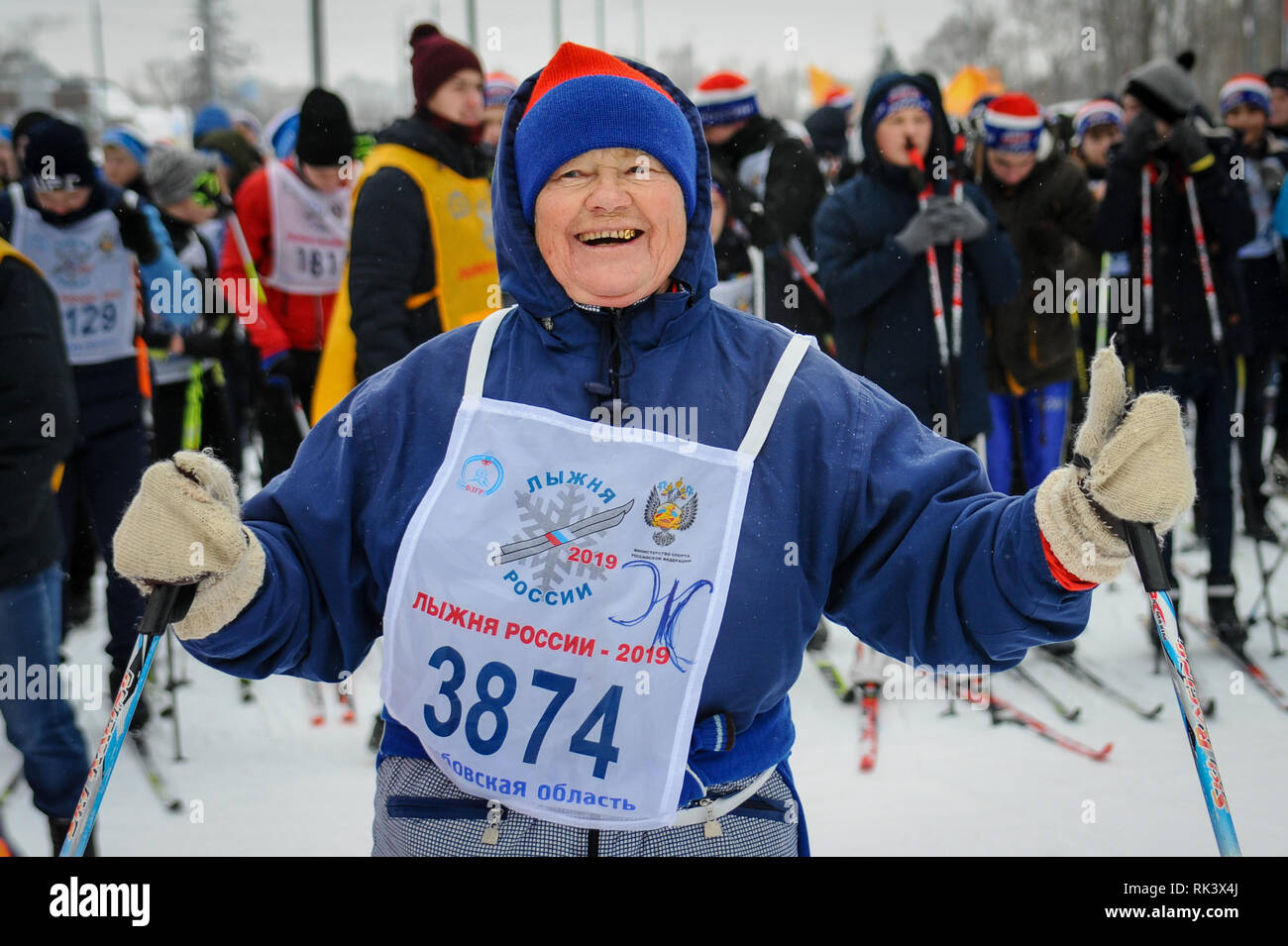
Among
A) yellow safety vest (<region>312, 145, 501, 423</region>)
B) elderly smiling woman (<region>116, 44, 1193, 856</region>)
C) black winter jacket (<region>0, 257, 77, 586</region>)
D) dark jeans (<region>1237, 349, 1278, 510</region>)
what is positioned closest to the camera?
elderly smiling woman (<region>116, 44, 1193, 856</region>)

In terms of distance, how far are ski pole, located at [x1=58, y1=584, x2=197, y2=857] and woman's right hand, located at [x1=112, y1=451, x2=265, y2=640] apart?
20mm

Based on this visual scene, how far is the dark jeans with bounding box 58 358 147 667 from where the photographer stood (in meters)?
4.52

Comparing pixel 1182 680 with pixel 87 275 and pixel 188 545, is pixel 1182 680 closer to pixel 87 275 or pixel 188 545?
pixel 188 545

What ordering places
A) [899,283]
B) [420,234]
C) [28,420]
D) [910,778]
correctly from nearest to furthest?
[28,420] → [910,778] → [420,234] → [899,283]

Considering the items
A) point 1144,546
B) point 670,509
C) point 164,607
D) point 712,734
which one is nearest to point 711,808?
point 712,734

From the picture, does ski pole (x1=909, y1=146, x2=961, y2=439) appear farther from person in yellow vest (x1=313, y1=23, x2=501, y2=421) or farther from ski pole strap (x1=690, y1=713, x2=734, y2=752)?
ski pole strap (x1=690, y1=713, x2=734, y2=752)

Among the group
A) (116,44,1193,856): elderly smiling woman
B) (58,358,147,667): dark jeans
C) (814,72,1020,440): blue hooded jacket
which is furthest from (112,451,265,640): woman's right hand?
(814,72,1020,440): blue hooded jacket

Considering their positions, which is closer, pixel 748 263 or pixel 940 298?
pixel 940 298

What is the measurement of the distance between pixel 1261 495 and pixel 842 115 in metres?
3.81

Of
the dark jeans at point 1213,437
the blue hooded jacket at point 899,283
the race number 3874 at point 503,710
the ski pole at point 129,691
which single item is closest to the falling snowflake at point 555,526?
the race number 3874 at point 503,710

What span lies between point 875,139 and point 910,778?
2463 millimetres

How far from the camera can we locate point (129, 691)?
1885 millimetres
